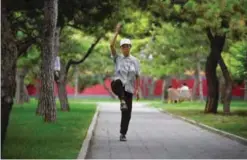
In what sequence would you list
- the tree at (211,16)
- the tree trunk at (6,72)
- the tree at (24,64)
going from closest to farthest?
the tree trunk at (6,72) → the tree at (211,16) → the tree at (24,64)

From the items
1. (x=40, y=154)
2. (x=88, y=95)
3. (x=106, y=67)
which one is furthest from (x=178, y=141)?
Answer: (x=88, y=95)

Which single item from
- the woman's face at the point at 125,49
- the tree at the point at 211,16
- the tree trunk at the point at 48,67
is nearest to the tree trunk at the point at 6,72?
the woman's face at the point at 125,49

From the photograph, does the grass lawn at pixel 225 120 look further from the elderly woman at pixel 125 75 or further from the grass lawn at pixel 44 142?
the grass lawn at pixel 44 142

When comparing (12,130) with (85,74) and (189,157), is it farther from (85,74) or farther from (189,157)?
(85,74)

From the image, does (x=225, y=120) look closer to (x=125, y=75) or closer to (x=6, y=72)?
(x=125, y=75)

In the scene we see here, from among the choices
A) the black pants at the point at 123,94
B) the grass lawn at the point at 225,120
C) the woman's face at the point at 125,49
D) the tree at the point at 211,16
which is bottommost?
the grass lawn at the point at 225,120

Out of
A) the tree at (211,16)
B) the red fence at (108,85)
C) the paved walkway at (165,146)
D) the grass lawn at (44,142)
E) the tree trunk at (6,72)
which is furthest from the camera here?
the red fence at (108,85)

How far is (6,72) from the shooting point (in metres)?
8.51

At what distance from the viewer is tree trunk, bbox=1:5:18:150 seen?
8445 millimetres

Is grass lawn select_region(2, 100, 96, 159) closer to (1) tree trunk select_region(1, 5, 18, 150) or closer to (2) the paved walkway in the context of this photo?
(2) the paved walkway

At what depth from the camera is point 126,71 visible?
45.1ft

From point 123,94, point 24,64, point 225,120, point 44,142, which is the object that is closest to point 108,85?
point 24,64

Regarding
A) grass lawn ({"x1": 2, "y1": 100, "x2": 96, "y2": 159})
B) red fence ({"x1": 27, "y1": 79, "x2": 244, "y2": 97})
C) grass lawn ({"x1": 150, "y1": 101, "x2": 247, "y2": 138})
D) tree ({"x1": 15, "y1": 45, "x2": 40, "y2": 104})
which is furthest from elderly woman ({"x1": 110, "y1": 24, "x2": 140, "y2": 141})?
red fence ({"x1": 27, "y1": 79, "x2": 244, "y2": 97})

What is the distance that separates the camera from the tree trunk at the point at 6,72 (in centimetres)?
845
